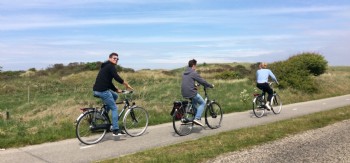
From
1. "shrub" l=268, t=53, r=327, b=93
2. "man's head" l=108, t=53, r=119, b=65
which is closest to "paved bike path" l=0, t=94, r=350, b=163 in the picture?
"man's head" l=108, t=53, r=119, b=65

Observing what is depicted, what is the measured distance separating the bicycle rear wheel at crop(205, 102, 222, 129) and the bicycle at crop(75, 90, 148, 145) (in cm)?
200

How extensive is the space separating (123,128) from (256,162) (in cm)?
410

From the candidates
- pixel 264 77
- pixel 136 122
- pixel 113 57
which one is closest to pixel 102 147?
pixel 136 122

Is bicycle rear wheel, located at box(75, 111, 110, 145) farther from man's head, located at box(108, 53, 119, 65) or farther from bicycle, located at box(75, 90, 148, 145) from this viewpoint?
man's head, located at box(108, 53, 119, 65)

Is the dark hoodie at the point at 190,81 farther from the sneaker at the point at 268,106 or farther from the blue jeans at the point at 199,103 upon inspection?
the sneaker at the point at 268,106

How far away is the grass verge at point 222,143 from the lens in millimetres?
7570

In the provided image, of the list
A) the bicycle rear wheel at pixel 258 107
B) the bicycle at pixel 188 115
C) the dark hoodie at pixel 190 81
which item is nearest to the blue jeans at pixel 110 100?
the bicycle at pixel 188 115

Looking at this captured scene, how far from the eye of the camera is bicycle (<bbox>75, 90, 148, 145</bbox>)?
30.1 ft

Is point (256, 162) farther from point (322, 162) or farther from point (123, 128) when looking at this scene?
point (123, 128)

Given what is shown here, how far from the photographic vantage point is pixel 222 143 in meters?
8.95

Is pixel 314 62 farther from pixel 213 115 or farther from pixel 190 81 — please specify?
pixel 190 81

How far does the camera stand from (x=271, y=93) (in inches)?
Answer: 570

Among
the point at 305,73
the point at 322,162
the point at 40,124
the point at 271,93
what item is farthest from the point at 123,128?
the point at 305,73

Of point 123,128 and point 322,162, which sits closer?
point 322,162
